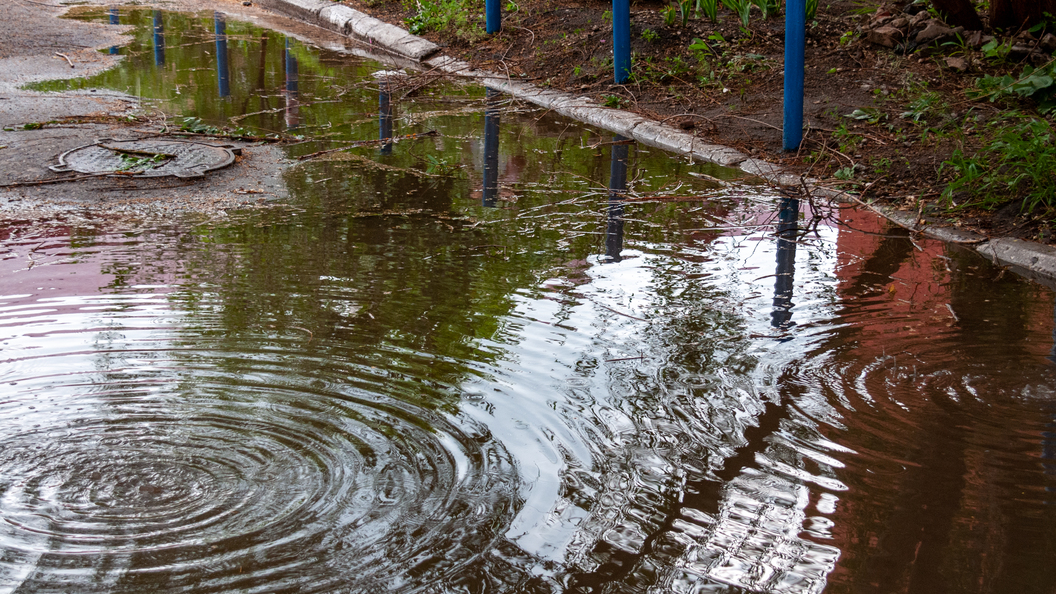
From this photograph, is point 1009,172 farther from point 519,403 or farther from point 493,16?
point 493,16

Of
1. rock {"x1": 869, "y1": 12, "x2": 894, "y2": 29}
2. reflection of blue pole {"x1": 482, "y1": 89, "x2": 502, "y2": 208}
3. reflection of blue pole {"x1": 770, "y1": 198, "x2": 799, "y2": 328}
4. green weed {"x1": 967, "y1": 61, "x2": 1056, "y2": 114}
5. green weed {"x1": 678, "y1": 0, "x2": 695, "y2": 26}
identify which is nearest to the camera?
reflection of blue pole {"x1": 770, "y1": 198, "x2": 799, "y2": 328}

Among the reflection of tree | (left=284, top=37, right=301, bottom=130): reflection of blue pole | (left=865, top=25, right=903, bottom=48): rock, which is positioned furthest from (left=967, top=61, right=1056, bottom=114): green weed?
(left=284, top=37, right=301, bottom=130): reflection of blue pole

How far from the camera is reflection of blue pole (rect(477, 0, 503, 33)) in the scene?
34.0ft

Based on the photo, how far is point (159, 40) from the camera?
36.9 feet

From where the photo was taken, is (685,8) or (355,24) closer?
(685,8)

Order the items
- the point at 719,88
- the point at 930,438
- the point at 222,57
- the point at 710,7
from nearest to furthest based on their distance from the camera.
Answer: the point at 930,438 → the point at 719,88 → the point at 710,7 → the point at 222,57

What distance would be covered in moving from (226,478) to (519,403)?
0.96 m

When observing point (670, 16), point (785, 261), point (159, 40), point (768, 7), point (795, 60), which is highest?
point (768, 7)

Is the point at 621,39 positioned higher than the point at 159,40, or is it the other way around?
the point at 159,40

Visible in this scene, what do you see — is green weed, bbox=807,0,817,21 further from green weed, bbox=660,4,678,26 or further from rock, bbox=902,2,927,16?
green weed, bbox=660,4,678,26

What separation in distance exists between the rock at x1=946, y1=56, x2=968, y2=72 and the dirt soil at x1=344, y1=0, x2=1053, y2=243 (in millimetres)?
25

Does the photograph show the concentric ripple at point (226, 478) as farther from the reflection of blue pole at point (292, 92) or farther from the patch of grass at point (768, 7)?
the patch of grass at point (768, 7)

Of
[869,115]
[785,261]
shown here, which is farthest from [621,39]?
[785,261]

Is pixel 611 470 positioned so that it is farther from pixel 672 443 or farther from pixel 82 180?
pixel 82 180
